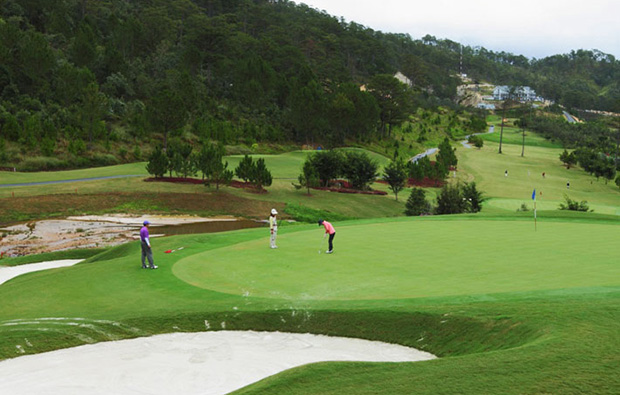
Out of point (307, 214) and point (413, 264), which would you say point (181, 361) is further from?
point (307, 214)

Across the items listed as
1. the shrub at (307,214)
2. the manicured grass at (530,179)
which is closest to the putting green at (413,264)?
the shrub at (307,214)

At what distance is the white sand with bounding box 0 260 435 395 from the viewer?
1016 centimetres

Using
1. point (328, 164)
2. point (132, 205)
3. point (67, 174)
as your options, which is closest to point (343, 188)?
point (328, 164)

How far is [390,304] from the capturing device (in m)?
13.4

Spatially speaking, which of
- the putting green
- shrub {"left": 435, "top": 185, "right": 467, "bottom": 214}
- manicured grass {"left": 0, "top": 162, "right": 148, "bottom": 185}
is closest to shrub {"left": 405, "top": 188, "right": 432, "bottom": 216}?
shrub {"left": 435, "top": 185, "right": 467, "bottom": 214}

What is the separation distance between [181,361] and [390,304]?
17.4 feet

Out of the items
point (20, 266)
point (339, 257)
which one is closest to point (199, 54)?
point (20, 266)

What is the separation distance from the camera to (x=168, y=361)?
37.5 ft

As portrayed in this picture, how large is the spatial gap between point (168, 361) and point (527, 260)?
1253cm

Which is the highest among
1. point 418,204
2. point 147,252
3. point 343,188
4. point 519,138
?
point 519,138

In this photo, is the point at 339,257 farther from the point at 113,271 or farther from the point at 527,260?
the point at 113,271

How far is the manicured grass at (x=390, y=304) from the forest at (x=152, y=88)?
164ft

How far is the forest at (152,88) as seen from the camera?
6819cm

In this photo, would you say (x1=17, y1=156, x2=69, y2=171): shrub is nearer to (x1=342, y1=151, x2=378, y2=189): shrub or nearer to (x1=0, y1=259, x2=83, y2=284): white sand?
(x1=342, y1=151, x2=378, y2=189): shrub
